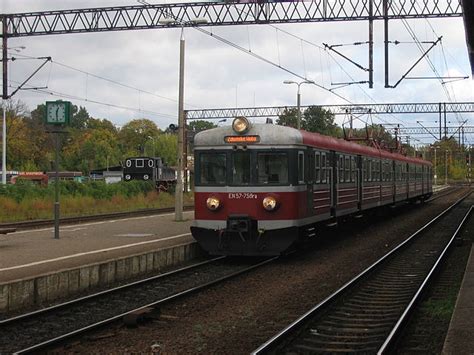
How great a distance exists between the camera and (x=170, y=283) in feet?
38.4

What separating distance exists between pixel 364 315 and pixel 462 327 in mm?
1898

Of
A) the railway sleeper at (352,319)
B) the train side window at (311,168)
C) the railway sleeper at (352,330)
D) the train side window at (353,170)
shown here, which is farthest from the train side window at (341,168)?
the railway sleeper at (352,330)

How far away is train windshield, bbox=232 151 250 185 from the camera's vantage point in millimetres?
14070

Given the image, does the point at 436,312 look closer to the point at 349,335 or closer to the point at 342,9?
the point at 349,335

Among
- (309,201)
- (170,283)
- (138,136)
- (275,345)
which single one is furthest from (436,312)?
(138,136)

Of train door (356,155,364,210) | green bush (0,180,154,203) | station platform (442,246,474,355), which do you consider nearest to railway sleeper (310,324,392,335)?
station platform (442,246,474,355)

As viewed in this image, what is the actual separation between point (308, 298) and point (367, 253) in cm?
625

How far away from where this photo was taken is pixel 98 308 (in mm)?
9516

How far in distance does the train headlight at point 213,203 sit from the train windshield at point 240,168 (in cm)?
55

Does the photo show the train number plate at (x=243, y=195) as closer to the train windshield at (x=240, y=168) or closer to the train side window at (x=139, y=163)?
the train windshield at (x=240, y=168)

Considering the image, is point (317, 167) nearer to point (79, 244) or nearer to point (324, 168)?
point (324, 168)

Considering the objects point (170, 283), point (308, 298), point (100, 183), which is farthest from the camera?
point (100, 183)

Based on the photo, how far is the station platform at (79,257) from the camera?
32.8 ft

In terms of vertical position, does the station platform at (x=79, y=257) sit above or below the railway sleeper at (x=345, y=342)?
above
